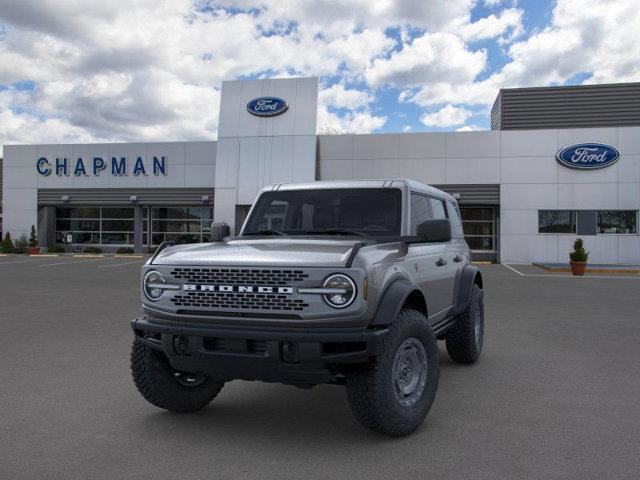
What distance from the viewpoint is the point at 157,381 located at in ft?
14.3

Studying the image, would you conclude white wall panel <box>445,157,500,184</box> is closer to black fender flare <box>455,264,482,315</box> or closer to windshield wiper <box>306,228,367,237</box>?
black fender flare <box>455,264,482,315</box>

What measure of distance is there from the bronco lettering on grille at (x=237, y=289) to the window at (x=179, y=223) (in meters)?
28.2

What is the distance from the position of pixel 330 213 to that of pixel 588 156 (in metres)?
23.5

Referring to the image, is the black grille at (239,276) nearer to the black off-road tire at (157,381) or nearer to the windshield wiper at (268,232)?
the black off-road tire at (157,381)

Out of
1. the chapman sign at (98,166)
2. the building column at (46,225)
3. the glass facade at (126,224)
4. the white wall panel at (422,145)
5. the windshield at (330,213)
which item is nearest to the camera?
the windshield at (330,213)

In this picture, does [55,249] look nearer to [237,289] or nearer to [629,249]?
[629,249]

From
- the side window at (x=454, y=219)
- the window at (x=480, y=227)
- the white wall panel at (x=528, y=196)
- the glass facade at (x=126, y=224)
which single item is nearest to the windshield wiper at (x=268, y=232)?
the side window at (x=454, y=219)

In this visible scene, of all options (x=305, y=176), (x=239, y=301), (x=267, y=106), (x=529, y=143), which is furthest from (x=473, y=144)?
(x=239, y=301)

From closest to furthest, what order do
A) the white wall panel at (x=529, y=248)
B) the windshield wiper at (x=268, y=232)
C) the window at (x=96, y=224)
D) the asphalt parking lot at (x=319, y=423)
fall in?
the asphalt parking lot at (x=319, y=423)
the windshield wiper at (x=268, y=232)
the white wall panel at (x=529, y=248)
the window at (x=96, y=224)

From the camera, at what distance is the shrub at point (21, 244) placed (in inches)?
1227

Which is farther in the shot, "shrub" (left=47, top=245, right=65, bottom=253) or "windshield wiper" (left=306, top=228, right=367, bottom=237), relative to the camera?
"shrub" (left=47, top=245, right=65, bottom=253)

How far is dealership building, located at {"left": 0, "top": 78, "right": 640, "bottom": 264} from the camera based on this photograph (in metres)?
25.4

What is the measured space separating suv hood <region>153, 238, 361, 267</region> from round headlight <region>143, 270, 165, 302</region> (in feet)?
0.32

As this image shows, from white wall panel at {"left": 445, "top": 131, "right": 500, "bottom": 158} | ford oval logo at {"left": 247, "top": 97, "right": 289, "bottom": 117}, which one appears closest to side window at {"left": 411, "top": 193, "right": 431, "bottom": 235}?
white wall panel at {"left": 445, "top": 131, "right": 500, "bottom": 158}
